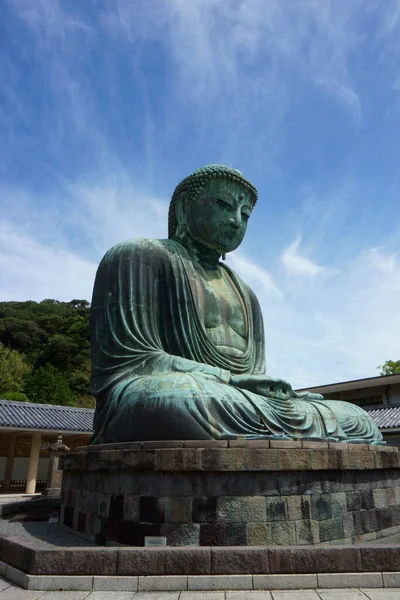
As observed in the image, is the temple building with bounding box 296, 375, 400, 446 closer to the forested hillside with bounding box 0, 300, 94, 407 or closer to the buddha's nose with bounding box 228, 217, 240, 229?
the buddha's nose with bounding box 228, 217, 240, 229

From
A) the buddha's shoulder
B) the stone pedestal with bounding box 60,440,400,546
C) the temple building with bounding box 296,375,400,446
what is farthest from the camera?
the temple building with bounding box 296,375,400,446

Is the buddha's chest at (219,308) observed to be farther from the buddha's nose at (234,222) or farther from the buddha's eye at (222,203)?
the buddha's eye at (222,203)

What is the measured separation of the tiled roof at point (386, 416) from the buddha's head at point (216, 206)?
12.8 m

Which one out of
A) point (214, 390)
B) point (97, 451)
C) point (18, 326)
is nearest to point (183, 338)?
point (214, 390)

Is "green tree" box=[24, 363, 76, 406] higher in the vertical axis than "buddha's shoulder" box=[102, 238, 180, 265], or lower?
higher

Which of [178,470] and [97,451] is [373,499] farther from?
[97,451]

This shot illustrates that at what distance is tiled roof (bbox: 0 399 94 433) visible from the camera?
1803 centimetres

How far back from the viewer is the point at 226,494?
4309 mm

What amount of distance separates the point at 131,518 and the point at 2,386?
31.1 meters

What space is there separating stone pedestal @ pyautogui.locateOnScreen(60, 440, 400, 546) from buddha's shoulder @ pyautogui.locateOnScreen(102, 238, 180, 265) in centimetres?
263

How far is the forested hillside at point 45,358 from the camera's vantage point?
32.5 m

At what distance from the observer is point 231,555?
3588 millimetres

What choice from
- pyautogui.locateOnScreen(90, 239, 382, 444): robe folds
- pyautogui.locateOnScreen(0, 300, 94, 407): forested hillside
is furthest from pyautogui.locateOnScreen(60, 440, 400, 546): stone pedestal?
pyautogui.locateOnScreen(0, 300, 94, 407): forested hillside

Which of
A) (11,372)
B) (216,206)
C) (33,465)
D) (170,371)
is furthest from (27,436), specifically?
(170,371)
